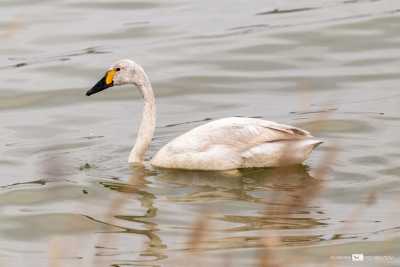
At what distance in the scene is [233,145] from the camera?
10.2 m

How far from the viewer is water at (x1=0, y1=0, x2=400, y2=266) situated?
8164mm

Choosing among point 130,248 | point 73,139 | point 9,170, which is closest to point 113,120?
point 73,139

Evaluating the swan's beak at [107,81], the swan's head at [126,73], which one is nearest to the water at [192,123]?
the swan's beak at [107,81]

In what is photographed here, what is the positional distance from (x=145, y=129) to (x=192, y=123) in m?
1.30

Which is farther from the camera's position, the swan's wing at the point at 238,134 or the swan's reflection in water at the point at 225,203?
the swan's wing at the point at 238,134

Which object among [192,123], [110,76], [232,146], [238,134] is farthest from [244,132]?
[192,123]

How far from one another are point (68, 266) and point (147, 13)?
31.5 feet

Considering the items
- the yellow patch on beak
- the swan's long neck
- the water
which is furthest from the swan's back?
the yellow patch on beak

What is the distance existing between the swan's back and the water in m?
0.13

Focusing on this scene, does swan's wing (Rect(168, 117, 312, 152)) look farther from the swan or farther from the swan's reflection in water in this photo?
the swan's reflection in water

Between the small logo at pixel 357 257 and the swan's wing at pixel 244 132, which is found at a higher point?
the swan's wing at pixel 244 132

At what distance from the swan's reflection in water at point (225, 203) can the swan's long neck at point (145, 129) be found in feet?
0.65

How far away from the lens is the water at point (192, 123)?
8.16 meters

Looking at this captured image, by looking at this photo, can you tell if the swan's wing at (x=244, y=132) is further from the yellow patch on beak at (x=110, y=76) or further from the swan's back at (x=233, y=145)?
the yellow patch on beak at (x=110, y=76)
